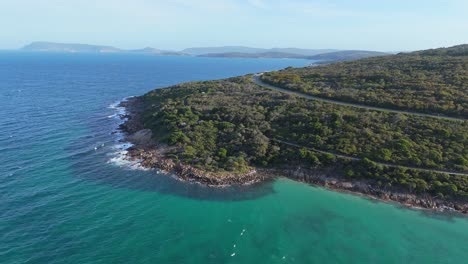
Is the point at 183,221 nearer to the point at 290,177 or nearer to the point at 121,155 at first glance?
the point at 290,177

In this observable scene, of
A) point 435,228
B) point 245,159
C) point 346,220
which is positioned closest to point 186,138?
point 245,159

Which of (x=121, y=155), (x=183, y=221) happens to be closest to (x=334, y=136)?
(x=183, y=221)

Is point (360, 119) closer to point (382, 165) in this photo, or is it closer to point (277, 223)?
point (382, 165)

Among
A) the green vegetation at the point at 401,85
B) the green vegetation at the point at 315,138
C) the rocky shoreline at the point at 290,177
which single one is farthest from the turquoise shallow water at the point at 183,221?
the green vegetation at the point at 401,85

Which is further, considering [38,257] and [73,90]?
[73,90]

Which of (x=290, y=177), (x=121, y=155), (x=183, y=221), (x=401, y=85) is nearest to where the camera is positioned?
(x=183, y=221)
